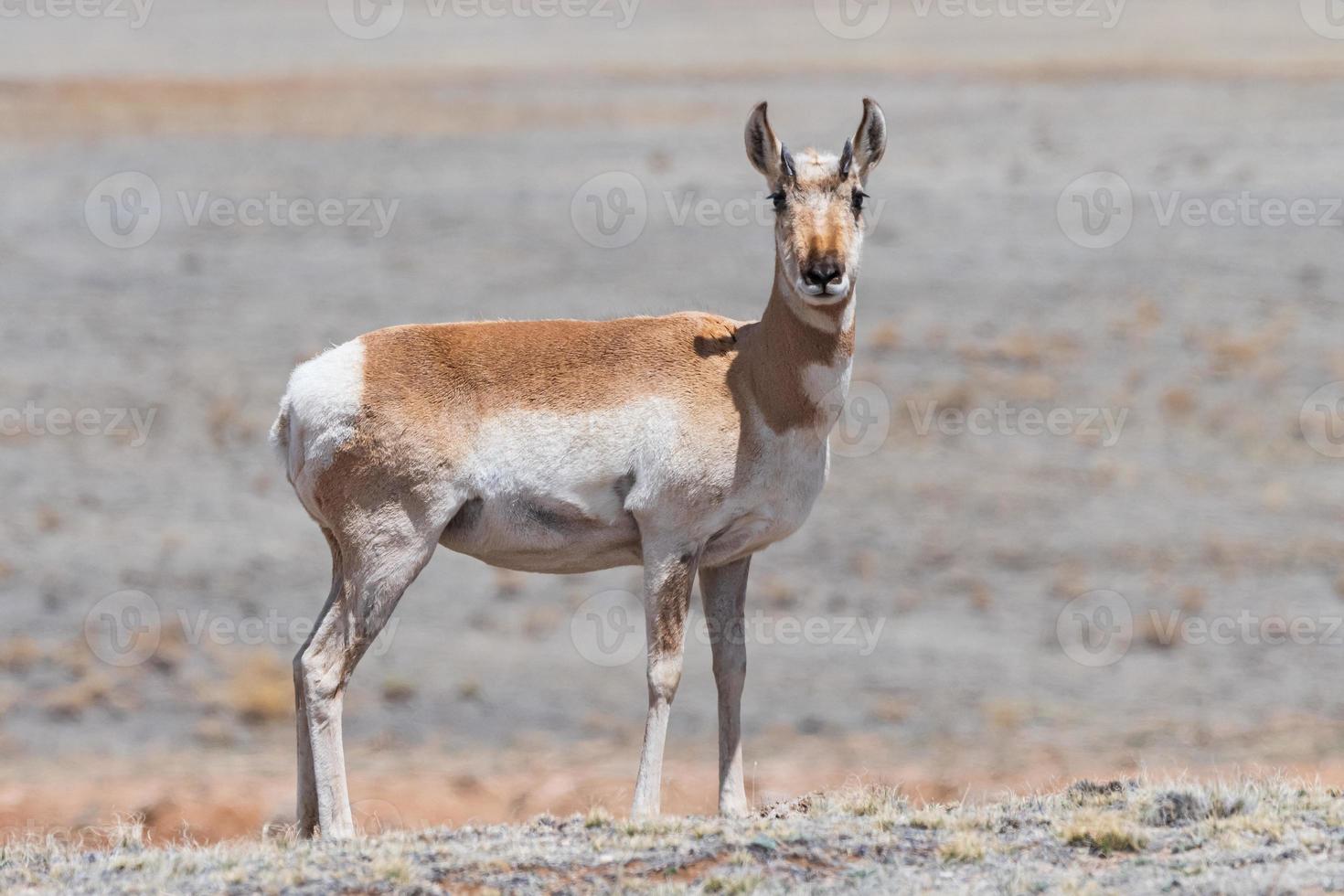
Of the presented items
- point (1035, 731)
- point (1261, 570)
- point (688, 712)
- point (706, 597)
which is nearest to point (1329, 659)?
point (1261, 570)

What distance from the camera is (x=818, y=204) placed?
9.95m

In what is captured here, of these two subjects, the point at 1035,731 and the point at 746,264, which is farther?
the point at 746,264

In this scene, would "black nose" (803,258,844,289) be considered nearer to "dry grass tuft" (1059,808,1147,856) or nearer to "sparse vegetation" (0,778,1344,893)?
"sparse vegetation" (0,778,1344,893)

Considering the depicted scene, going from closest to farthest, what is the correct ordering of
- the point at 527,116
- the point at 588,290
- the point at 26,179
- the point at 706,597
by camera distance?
the point at 706,597, the point at 588,290, the point at 26,179, the point at 527,116

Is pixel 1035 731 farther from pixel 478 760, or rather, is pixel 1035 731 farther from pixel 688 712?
pixel 478 760

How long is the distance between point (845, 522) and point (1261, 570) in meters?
6.31

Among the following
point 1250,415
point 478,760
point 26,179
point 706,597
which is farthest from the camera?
point 26,179

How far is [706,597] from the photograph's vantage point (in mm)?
10797

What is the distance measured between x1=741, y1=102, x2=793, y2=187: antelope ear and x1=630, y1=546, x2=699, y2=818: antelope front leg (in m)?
2.18

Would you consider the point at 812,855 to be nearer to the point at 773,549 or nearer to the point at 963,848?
the point at 963,848

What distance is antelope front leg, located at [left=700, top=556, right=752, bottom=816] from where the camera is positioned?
10.5m

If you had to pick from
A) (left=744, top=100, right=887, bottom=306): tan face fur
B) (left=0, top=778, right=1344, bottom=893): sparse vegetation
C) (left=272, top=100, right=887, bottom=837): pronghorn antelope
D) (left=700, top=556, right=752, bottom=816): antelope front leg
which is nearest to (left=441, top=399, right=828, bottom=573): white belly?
(left=272, top=100, right=887, bottom=837): pronghorn antelope

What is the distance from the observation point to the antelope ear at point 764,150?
10133 millimetres

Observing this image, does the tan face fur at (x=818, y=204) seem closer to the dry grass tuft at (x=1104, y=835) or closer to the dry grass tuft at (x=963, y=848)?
the dry grass tuft at (x=963, y=848)
